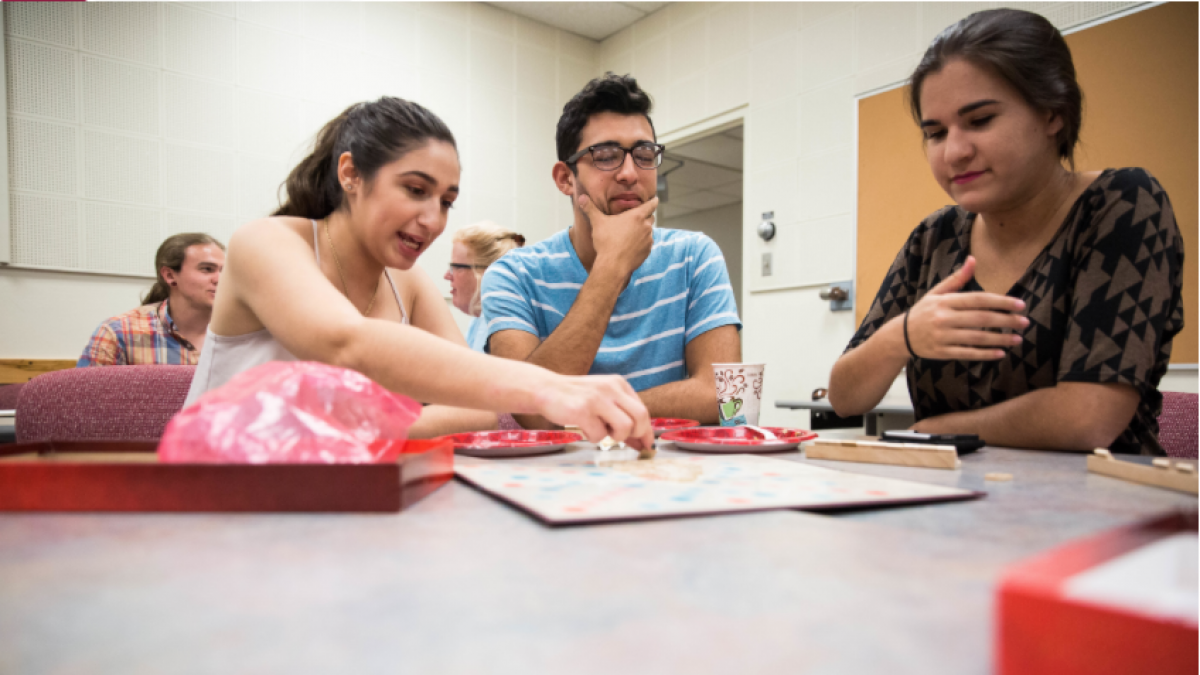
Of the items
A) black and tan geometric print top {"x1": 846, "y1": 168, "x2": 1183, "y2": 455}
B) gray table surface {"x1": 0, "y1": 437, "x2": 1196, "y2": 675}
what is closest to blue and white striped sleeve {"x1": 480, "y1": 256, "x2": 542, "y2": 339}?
black and tan geometric print top {"x1": 846, "y1": 168, "x2": 1183, "y2": 455}

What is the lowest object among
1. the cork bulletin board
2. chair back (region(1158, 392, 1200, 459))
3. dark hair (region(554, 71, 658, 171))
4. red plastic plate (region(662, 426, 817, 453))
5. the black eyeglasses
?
chair back (region(1158, 392, 1200, 459))

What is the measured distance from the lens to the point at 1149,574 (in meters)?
0.21

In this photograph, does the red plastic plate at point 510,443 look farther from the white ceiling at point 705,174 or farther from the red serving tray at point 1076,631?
the white ceiling at point 705,174

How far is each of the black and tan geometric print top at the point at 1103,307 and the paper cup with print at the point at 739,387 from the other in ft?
1.19

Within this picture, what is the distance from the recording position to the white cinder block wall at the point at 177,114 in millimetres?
3021

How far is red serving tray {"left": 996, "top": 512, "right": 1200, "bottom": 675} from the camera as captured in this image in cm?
20

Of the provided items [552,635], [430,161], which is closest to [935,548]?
[552,635]

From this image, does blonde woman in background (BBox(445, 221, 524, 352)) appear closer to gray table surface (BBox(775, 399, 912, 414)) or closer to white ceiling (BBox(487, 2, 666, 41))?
gray table surface (BBox(775, 399, 912, 414))

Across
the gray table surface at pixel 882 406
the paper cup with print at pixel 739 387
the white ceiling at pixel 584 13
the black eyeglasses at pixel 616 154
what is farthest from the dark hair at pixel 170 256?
the paper cup with print at pixel 739 387

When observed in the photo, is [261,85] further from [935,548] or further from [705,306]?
[935,548]

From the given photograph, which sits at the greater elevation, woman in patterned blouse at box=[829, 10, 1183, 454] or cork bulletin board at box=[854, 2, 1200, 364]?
cork bulletin board at box=[854, 2, 1200, 364]

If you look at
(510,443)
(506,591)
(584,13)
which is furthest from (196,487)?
(584,13)

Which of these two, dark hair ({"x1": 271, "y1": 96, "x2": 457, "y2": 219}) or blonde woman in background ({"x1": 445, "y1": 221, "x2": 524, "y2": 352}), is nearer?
dark hair ({"x1": 271, "y1": 96, "x2": 457, "y2": 219})

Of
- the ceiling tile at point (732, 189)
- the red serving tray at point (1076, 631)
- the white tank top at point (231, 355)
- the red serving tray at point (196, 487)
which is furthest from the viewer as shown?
the ceiling tile at point (732, 189)
